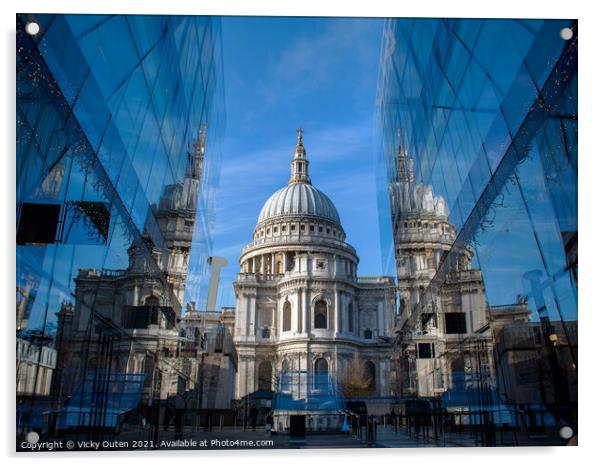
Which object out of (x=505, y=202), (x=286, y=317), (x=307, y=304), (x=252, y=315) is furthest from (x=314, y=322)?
(x=505, y=202)

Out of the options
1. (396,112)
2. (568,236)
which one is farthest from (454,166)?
(396,112)

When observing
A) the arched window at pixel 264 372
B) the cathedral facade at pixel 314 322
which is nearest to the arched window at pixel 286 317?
the cathedral facade at pixel 314 322

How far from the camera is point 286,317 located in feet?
218

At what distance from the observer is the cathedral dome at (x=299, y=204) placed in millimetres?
84625

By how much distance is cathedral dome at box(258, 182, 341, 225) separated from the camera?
8462cm

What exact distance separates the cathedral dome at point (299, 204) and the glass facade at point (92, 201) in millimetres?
67998

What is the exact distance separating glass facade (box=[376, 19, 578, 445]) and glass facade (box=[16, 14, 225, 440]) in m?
6.41

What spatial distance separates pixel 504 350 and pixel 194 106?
12.3 meters

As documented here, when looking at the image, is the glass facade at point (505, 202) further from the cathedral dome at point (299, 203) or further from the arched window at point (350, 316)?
the cathedral dome at point (299, 203)

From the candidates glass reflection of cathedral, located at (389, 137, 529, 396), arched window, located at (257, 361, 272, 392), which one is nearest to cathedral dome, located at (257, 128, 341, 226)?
arched window, located at (257, 361, 272, 392)

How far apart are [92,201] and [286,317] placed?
56552mm

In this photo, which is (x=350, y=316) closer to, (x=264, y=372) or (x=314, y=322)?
(x=314, y=322)

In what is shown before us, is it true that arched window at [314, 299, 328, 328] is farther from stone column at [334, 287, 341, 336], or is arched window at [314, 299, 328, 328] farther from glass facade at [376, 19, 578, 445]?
glass facade at [376, 19, 578, 445]

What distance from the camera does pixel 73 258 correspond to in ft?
33.1
